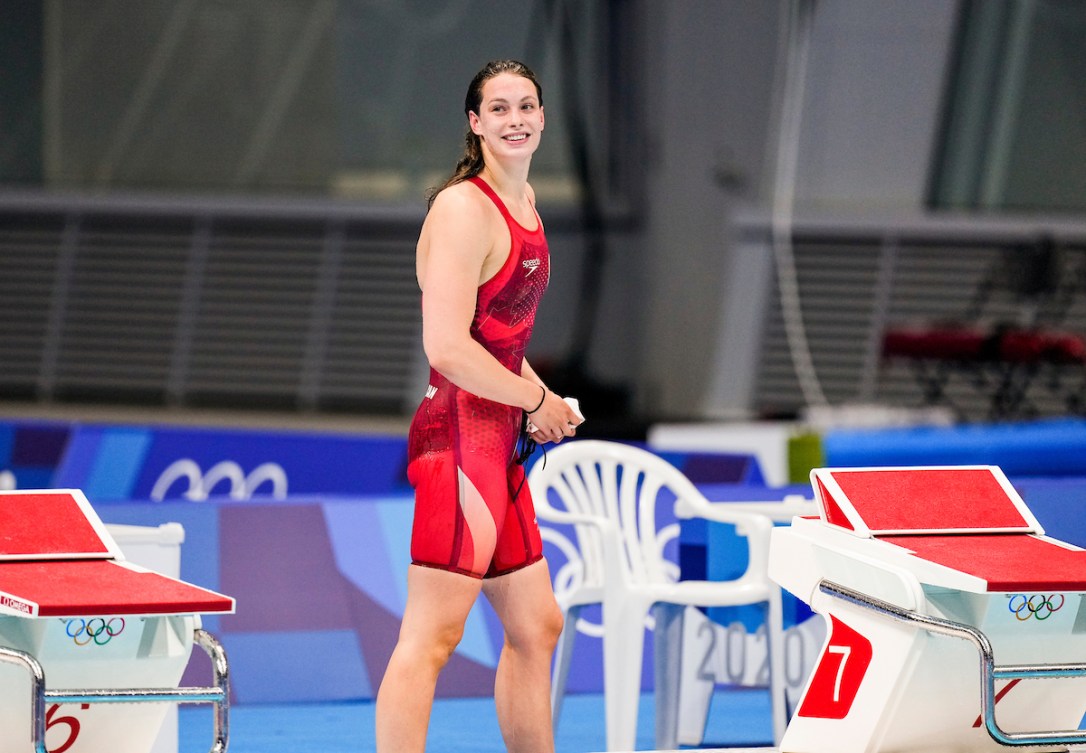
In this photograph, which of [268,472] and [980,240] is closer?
[268,472]

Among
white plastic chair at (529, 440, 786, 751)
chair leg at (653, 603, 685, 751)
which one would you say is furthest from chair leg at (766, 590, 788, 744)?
chair leg at (653, 603, 685, 751)

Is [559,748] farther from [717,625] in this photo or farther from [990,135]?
[990,135]

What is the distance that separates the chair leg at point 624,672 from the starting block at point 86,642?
146 cm

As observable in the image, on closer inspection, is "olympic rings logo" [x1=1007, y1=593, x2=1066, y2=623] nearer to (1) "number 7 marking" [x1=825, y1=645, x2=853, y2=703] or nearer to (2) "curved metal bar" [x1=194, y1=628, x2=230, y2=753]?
(1) "number 7 marking" [x1=825, y1=645, x2=853, y2=703]

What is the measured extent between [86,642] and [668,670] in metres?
1.77

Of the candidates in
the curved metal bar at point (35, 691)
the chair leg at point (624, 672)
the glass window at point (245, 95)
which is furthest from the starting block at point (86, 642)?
the glass window at point (245, 95)

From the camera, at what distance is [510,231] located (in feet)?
9.61

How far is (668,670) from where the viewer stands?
4.12 meters

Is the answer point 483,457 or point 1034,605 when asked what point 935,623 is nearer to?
point 1034,605

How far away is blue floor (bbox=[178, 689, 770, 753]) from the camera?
4.38 metres

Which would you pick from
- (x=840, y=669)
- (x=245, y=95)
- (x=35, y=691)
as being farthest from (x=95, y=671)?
(x=245, y=95)

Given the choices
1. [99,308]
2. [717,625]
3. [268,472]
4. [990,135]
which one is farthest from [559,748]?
[99,308]

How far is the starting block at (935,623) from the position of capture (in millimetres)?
2830

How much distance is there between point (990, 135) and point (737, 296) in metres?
2.33
